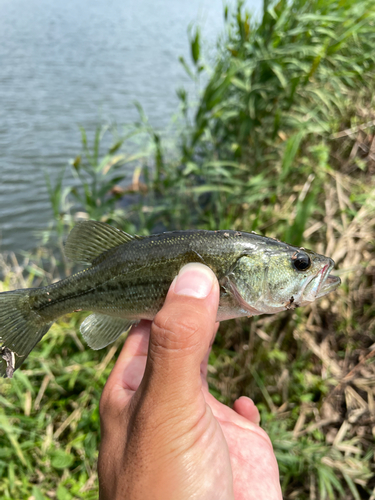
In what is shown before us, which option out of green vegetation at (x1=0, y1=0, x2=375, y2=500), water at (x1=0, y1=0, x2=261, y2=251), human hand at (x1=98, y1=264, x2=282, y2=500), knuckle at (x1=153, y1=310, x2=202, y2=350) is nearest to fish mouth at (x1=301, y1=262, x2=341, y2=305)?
human hand at (x1=98, y1=264, x2=282, y2=500)

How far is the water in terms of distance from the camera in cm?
838

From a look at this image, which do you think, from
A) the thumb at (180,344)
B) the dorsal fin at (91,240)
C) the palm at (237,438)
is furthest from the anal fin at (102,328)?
the thumb at (180,344)

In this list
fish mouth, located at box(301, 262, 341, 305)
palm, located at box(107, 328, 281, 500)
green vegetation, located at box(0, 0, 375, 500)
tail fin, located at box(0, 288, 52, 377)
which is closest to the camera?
palm, located at box(107, 328, 281, 500)

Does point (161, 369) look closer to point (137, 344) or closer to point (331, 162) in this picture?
point (137, 344)

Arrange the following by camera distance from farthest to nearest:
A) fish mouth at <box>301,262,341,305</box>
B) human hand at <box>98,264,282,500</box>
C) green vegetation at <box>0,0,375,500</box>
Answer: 1. green vegetation at <box>0,0,375,500</box>
2. fish mouth at <box>301,262,341,305</box>
3. human hand at <box>98,264,282,500</box>

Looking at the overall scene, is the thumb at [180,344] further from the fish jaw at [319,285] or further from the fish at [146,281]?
the fish jaw at [319,285]

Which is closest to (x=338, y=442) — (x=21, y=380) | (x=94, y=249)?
(x=94, y=249)

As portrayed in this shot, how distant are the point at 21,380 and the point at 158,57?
16211mm

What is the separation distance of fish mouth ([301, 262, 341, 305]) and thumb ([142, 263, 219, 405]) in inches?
25.0

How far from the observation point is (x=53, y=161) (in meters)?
9.11

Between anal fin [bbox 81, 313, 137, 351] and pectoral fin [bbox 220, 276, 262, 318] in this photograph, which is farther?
anal fin [bbox 81, 313, 137, 351]

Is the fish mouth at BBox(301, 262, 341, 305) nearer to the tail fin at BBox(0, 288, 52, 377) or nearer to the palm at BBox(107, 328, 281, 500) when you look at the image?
the palm at BBox(107, 328, 281, 500)

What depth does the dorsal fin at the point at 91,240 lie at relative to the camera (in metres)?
2.33

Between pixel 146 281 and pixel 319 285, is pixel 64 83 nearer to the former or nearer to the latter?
pixel 146 281
